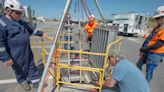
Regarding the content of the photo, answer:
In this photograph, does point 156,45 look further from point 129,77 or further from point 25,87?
point 25,87

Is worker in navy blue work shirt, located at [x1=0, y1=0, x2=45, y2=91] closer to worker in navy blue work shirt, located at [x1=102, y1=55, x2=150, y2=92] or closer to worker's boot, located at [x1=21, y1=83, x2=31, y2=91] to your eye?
worker's boot, located at [x1=21, y1=83, x2=31, y2=91]

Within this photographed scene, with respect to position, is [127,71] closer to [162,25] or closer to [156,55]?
[156,55]

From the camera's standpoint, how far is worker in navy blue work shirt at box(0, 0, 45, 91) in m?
3.25

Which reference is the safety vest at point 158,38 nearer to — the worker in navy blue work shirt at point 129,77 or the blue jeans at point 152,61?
the blue jeans at point 152,61

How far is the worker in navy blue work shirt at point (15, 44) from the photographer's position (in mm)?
3250

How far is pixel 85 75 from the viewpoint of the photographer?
4391 millimetres

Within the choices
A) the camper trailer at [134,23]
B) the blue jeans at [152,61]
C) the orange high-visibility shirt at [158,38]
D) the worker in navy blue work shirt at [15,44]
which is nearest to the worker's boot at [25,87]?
the worker in navy blue work shirt at [15,44]

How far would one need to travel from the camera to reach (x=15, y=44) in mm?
3463

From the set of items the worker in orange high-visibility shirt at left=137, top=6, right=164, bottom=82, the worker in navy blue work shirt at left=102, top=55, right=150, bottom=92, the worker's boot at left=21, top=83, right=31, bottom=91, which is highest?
the worker in orange high-visibility shirt at left=137, top=6, right=164, bottom=82

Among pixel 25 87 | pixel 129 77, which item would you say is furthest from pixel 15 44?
pixel 129 77

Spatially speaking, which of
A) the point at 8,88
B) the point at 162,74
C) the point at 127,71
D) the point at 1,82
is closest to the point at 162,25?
the point at 127,71

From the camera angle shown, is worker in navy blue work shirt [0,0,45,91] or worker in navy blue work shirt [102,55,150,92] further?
worker in navy blue work shirt [0,0,45,91]

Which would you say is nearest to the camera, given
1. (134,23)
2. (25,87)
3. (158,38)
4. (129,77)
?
(129,77)

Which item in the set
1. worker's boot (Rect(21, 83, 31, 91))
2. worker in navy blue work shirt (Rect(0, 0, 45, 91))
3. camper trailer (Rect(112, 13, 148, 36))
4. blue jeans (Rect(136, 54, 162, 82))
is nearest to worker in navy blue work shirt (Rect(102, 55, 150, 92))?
blue jeans (Rect(136, 54, 162, 82))
